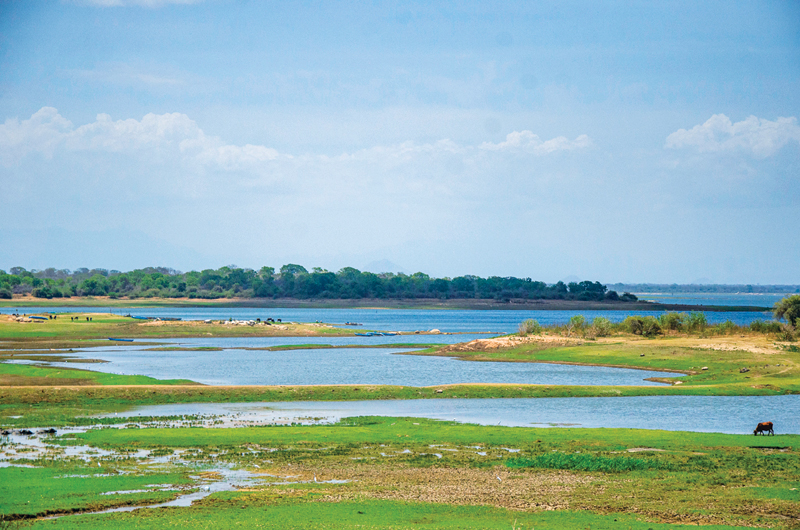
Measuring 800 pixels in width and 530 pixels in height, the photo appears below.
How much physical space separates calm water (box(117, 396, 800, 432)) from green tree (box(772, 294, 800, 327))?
3175 cm

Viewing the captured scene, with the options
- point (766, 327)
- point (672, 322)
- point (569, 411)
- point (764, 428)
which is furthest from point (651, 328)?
point (764, 428)

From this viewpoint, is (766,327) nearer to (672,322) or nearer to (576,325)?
(672,322)

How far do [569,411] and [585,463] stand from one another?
16.1m

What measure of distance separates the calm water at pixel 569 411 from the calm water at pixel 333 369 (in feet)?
34.4

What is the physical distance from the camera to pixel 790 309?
237ft

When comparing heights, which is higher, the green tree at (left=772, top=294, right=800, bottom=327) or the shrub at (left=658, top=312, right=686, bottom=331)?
the green tree at (left=772, top=294, right=800, bottom=327)

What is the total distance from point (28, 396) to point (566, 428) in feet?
96.8

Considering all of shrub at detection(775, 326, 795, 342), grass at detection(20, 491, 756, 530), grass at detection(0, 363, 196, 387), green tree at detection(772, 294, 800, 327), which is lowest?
grass at detection(0, 363, 196, 387)

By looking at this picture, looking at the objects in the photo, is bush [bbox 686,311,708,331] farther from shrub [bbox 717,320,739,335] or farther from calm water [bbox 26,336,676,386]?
calm water [bbox 26,336,676,386]

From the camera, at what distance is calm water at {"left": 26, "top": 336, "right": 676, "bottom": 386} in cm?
5591

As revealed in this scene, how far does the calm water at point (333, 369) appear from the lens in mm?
55906

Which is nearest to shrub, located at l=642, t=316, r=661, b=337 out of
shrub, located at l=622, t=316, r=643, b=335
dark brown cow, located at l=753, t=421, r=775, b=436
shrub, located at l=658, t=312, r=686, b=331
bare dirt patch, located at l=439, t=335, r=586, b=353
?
shrub, located at l=622, t=316, r=643, b=335

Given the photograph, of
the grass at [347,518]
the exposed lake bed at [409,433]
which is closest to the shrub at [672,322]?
the exposed lake bed at [409,433]

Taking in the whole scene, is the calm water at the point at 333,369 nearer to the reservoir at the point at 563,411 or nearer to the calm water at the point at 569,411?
the reservoir at the point at 563,411
